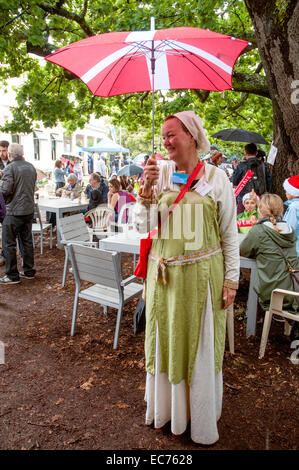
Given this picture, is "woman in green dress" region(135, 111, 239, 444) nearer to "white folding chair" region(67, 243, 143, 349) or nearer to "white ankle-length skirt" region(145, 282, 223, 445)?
"white ankle-length skirt" region(145, 282, 223, 445)

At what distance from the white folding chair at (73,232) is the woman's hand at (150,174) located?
3.24 meters

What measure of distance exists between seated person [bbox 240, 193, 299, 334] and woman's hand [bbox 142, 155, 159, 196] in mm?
1798

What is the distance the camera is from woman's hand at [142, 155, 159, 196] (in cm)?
186

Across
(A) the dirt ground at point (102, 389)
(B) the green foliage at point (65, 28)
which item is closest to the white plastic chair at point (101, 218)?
(A) the dirt ground at point (102, 389)

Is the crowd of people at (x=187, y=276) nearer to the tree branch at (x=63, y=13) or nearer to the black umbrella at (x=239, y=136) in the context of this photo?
the tree branch at (x=63, y=13)

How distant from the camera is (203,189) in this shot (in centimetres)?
195

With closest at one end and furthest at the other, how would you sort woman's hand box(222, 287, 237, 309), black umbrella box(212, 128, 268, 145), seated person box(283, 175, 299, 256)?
woman's hand box(222, 287, 237, 309) → seated person box(283, 175, 299, 256) → black umbrella box(212, 128, 268, 145)

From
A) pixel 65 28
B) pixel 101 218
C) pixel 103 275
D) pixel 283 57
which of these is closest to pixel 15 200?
pixel 101 218

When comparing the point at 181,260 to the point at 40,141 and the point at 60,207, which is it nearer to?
the point at 60,207

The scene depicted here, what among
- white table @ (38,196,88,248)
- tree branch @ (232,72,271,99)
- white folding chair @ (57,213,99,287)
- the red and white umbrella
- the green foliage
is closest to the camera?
the red and white umbrella

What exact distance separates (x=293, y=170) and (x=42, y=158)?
30323mm

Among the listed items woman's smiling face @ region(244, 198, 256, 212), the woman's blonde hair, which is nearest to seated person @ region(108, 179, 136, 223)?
woman's smiling face @ region(244, 198, 256, 212)

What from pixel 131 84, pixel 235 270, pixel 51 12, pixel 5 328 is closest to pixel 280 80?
pixel 131 84

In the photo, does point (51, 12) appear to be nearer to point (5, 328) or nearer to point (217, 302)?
point (5, 328)
